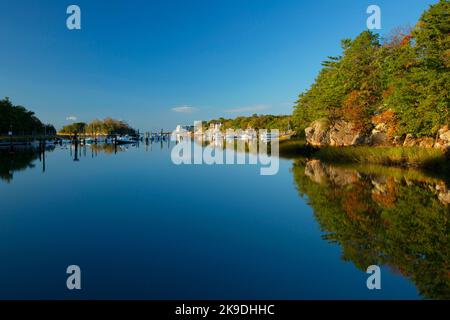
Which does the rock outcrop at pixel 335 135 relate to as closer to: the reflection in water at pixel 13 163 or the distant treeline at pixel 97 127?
the reflection in water at pixel 13 163

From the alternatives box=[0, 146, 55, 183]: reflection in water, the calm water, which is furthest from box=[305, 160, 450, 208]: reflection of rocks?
box=[0, 146, 55, 183]: reflection in water

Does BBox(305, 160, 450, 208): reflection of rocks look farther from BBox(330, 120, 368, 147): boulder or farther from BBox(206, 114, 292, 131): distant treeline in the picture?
BBox(206, 114, 292, 131): distant treeline

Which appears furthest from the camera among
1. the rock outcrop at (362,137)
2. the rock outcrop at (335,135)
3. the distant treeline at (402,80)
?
the rock outcrop at (335,135)

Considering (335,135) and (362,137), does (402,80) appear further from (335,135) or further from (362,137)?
(335,135)

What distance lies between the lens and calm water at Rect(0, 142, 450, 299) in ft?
23.1

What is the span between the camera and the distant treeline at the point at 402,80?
24.6 meters

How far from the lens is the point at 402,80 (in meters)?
27.7

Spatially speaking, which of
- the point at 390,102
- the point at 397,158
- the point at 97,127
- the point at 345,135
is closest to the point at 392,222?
the point at 397,158

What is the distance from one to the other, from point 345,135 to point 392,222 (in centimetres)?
3416

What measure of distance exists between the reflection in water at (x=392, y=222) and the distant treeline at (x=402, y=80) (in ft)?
24.4

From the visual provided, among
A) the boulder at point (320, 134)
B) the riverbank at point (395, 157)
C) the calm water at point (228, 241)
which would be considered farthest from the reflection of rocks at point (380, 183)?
the boulder at point (320, 134)
